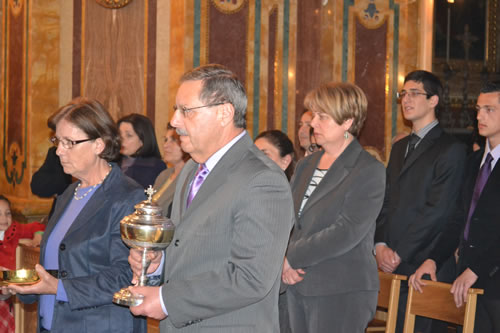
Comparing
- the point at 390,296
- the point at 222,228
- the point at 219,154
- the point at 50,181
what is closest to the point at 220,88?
the point at 219,154

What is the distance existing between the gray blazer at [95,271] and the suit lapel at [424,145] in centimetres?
182

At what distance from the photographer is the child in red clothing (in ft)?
14.9

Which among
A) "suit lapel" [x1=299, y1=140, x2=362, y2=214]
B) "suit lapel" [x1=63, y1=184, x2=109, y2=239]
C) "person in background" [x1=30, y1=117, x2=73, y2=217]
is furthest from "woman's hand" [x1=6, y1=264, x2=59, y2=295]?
"person in background" [x1=30, y1=117, x2=73, y2=217]

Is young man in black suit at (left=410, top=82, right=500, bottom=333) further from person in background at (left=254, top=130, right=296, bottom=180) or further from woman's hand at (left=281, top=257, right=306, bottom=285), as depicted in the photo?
person in background at (left=254, top=130, right=296, bottom=180)

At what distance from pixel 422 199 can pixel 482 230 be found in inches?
16.3

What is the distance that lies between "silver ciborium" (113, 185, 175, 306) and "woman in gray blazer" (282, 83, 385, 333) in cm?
111

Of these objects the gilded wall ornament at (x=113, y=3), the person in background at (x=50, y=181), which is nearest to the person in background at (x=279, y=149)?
the person in background at (x=50, y=181)

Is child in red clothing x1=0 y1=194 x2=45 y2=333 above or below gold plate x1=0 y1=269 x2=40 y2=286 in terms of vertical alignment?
below

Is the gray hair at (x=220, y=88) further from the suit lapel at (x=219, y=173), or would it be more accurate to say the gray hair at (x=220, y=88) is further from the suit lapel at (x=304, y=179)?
the suit lapel at (x=304, y=179)

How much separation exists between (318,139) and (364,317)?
2.83 ft

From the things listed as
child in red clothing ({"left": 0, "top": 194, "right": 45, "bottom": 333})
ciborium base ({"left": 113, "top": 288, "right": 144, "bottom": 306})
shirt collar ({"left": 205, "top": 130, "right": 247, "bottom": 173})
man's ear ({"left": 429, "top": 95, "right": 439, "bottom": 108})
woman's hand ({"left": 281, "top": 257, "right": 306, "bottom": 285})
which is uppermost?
man's ear ({"left": 429, "top": 95, "right": 439, "bottom": 108})

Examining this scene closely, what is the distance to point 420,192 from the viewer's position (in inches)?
151

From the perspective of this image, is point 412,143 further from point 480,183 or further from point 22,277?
point 22,277

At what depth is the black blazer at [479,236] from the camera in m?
3.41
